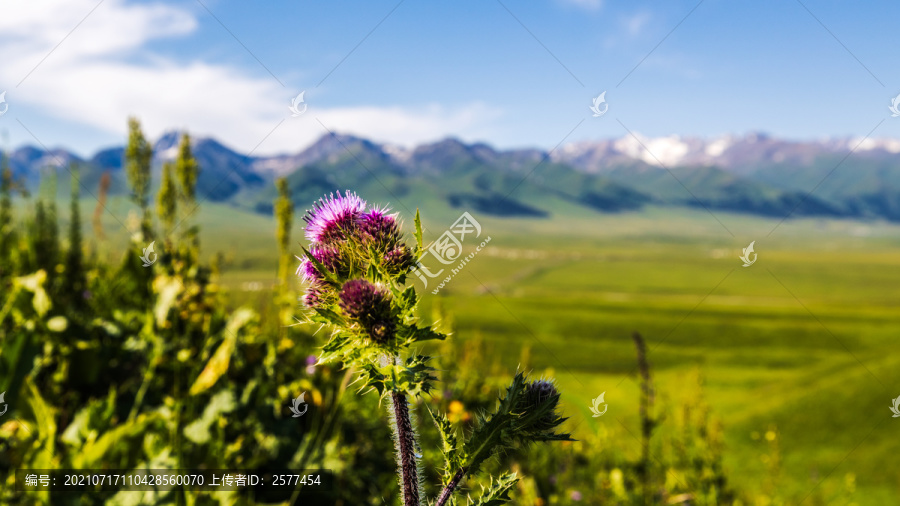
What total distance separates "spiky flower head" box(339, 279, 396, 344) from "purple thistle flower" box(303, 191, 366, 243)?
0.82 ft

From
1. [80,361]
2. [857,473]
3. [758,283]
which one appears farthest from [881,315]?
[80,361]

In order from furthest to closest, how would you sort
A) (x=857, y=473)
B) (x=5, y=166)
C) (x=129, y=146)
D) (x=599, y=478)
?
(x=857, y=473) < (x=5, y=166) < (x=599, y=478) < (x=129, y=146)

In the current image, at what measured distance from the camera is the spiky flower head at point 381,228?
→ 159 centimetres

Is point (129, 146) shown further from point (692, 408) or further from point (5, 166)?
point (692, 408)

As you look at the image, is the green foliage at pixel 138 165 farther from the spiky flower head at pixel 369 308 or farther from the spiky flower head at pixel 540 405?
the spiky flower head at pixel 540 405

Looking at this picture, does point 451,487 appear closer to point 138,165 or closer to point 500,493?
point 500,493

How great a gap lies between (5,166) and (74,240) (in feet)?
3.90

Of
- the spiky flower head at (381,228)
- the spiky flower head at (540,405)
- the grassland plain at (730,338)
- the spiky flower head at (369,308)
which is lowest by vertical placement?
the spiky flower head at (540,405)

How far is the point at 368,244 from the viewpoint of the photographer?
1498 mm

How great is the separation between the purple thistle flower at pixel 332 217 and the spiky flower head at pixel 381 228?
0.03m

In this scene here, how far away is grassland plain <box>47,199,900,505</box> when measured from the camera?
49.4 ft
